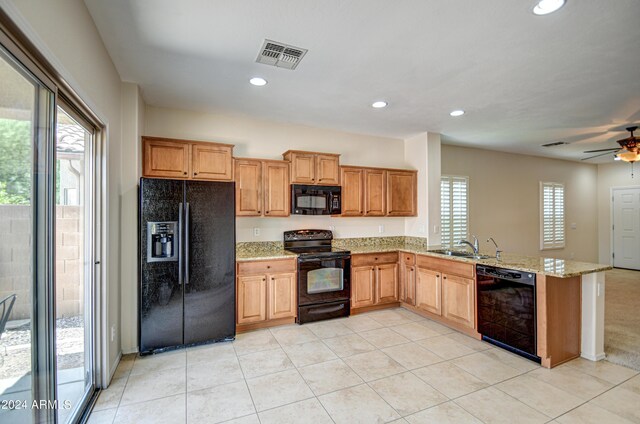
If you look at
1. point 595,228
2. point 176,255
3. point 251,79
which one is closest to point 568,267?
point 251,79

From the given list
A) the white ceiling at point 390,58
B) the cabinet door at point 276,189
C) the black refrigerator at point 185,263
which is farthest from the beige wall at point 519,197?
the black refrigerator at point 185,263

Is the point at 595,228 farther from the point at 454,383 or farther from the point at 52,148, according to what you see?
the point at 52,148

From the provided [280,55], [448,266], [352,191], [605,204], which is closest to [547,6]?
[280,55]

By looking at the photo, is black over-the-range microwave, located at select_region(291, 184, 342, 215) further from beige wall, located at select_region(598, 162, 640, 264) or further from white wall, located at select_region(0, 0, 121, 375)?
beige wall, located at select_region(598, 162, 640, 264)

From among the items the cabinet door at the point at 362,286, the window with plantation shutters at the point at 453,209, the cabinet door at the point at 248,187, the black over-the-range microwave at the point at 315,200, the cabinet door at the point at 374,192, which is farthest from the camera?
the window with plantation shutters at the point at 453,209

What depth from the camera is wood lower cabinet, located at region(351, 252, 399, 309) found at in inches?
171

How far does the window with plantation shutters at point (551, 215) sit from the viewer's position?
22.6 feet

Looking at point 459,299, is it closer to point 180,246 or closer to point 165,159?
point 180,246

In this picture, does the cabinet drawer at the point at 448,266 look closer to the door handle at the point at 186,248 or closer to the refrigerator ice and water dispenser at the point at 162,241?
the door handle at the point at 186,248

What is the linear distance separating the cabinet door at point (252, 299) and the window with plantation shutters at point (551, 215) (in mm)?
6423

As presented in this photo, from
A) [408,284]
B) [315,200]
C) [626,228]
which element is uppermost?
[315,200]

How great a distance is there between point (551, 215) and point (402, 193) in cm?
449

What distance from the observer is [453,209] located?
5719 millimetres

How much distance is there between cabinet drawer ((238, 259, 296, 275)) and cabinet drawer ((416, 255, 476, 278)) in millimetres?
1838
